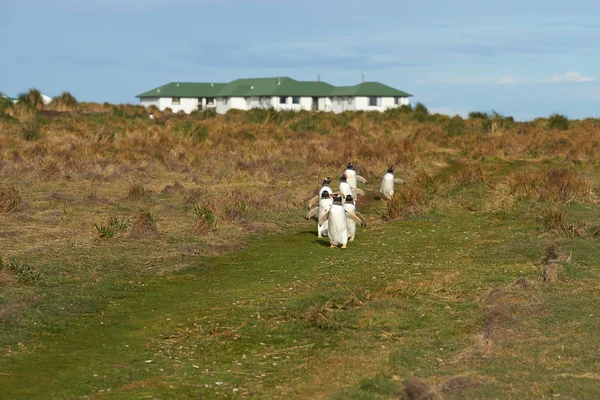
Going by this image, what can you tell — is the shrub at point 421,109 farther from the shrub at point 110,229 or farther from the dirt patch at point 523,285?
the dirt patch at point 523,285

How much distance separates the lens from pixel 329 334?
9242 millimetres

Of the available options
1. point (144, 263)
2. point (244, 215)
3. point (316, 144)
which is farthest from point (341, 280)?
point (316, 144)

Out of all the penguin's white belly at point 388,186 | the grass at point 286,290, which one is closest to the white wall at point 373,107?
the grass at point 286,290

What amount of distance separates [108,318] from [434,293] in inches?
149

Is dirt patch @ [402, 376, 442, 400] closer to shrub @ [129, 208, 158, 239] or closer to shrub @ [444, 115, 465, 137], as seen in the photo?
shrub @ [129, 208, 158, 239]

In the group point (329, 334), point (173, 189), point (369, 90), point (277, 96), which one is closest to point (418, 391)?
point (329, 334)

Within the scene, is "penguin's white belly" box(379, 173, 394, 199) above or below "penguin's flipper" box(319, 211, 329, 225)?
above

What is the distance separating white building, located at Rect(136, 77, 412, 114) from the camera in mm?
101062

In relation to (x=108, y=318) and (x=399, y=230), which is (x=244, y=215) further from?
(x=108, y=318)

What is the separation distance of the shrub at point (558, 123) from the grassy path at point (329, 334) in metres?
37.9

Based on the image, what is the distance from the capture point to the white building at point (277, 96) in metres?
101

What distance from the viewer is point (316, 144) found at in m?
35.4

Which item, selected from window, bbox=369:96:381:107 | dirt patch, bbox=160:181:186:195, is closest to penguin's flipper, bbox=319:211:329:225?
dirt patch, bbox=160:181:186:195

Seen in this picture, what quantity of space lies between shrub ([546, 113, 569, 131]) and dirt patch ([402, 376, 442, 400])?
44851 mm
